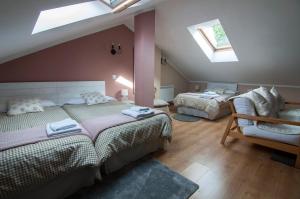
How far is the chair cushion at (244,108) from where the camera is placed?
2.61 m

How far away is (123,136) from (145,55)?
1.97 metres

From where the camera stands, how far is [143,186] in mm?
1820

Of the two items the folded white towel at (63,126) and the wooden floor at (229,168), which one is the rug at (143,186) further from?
the folded white towel at (63,126)

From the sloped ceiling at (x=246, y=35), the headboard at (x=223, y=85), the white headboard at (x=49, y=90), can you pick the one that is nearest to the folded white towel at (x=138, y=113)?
the white headboard at (x=49, y=90)

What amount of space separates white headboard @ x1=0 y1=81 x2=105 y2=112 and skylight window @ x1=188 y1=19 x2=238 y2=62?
281 cm

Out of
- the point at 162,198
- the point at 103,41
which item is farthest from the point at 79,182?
the point at 103,41

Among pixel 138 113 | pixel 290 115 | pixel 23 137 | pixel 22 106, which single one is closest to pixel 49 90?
pixel 22 106

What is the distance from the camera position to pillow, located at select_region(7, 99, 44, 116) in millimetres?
2592

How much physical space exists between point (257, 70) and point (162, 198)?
→ 4.02 meters

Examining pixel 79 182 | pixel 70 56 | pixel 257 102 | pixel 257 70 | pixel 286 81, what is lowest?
pixel 79 182

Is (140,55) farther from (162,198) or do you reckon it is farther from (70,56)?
(162,198)

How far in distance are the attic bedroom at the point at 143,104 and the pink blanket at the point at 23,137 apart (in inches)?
0.5

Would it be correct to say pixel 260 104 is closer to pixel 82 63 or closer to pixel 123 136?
pixel 123 136

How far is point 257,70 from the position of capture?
13.5 ft
